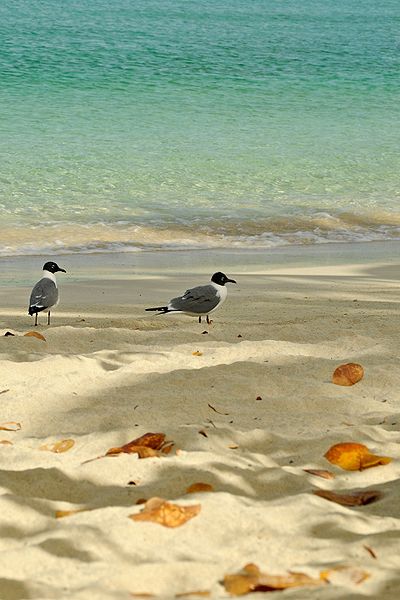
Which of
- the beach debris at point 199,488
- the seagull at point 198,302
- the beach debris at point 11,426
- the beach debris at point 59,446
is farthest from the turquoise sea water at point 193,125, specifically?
the beach debris at point 199,488

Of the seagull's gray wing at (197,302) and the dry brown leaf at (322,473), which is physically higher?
the seagull's gray wing at (197,302)

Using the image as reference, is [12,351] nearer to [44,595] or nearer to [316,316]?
[316,316]

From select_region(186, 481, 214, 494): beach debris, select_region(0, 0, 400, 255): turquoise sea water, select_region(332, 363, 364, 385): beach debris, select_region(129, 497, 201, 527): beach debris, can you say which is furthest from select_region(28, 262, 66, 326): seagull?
select_region(0, 0, 400, 255): turquoise sea water

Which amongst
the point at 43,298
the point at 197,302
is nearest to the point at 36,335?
the point at 43,298

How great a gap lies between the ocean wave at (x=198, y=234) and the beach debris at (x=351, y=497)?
7.45m

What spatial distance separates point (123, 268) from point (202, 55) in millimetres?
21477

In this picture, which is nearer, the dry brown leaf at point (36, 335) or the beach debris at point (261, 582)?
the beach debris at point (261, 582)

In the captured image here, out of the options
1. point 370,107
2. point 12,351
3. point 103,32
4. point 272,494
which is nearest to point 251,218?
→ point 12,351

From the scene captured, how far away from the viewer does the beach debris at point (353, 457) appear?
125 inches

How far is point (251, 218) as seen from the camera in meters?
12.1

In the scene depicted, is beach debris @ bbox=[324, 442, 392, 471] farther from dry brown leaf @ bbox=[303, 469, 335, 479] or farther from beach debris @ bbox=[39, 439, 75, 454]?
beach debris @ bbox=[39, 439, 75, 454]

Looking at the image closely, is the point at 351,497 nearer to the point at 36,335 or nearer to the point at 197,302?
the point at 36,335

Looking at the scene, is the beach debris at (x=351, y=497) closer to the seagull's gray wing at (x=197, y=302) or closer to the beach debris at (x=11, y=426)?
the beach debris at (x=11, y=426)

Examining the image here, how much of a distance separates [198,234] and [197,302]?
5.30m
